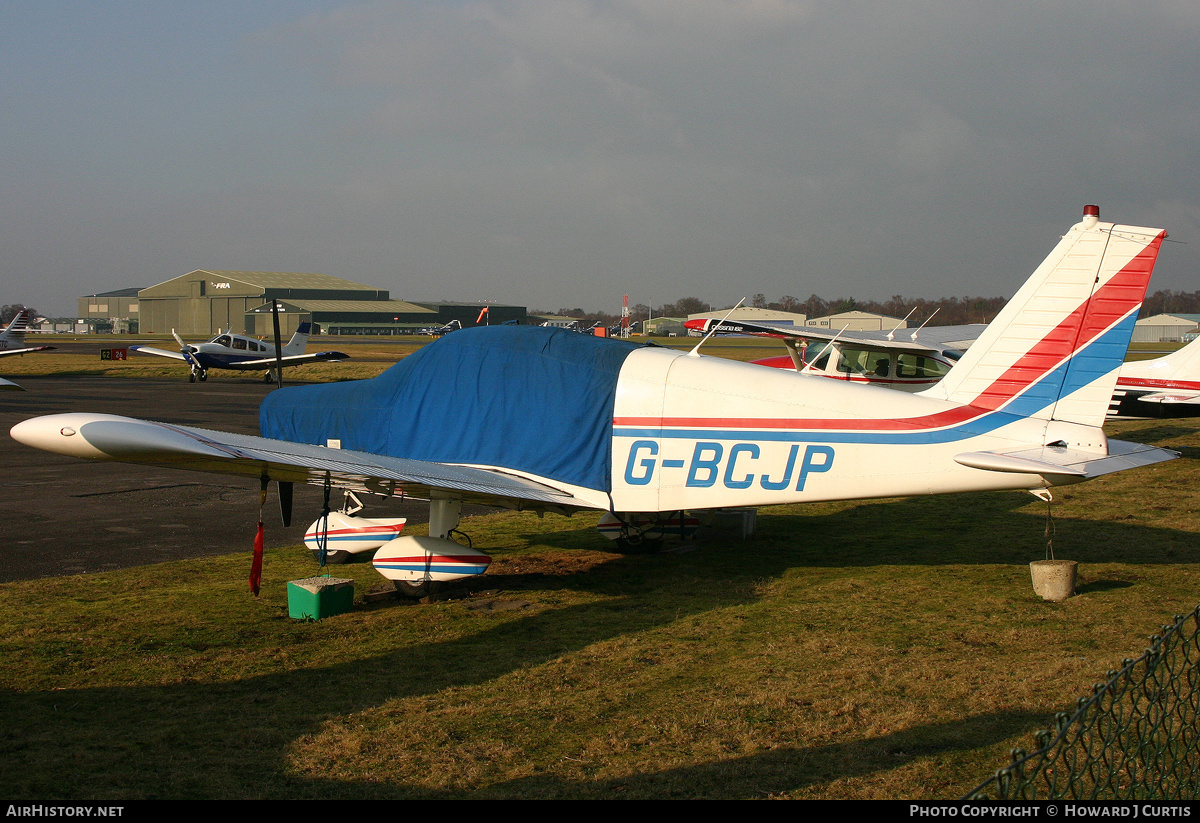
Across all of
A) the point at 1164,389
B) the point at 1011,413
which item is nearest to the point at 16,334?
the point at 1164,389

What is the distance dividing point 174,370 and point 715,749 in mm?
42376

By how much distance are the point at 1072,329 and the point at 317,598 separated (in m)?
6.29

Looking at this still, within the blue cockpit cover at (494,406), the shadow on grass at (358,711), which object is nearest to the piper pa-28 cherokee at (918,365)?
the blue cockpit cover at (494,406)

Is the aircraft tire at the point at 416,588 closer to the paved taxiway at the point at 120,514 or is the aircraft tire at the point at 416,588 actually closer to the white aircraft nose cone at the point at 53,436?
the paved taxiway at the point at 120,514

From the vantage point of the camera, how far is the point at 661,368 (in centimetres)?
782

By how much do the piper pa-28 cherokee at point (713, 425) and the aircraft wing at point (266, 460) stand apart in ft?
0.12

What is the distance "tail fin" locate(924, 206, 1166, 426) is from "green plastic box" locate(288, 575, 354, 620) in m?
5.32

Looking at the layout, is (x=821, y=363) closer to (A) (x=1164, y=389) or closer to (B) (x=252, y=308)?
(A) (x=1164, y=389)

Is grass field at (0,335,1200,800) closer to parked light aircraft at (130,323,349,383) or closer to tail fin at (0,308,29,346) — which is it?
parked light aircraft at (130,323,349,383)

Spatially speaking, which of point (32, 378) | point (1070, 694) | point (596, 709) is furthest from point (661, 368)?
point (32, 378)

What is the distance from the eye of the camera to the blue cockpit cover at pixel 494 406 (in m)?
7.84
